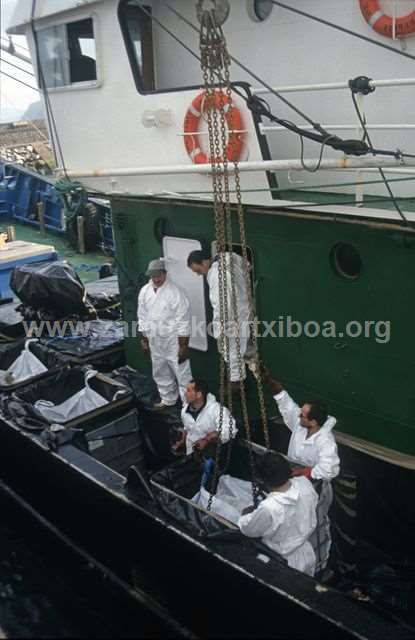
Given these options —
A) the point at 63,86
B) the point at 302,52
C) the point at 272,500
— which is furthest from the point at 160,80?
the point at 272,500

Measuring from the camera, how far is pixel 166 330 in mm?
5789

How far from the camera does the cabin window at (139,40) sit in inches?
202

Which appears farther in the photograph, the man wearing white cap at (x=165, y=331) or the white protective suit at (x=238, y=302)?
the man wearing white cap at (x=165, y=331)

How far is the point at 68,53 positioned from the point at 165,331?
2.67m

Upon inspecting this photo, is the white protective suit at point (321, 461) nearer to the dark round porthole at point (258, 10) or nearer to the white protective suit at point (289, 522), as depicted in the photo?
the white protective suit at point (289, 522)

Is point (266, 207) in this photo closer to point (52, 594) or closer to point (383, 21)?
point (383, 21)

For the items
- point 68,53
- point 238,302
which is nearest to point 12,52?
point 68,53

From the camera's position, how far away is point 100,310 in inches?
332

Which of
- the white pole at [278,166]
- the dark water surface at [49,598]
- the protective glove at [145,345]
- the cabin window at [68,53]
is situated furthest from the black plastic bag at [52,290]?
the white pole at [278,166]

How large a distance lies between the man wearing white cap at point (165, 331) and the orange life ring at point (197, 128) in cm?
119

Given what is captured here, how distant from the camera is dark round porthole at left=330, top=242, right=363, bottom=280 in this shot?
183 inches

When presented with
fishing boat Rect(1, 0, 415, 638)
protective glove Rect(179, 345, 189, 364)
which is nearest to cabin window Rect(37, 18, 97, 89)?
fishing boat Rect(1, 0, 415, 638)

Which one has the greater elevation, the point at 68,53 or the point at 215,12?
the point at 68,53

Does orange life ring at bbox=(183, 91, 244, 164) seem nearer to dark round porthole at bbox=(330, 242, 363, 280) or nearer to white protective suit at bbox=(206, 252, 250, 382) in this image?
white protective suit at bbox=(206, 252, 250, 382)
